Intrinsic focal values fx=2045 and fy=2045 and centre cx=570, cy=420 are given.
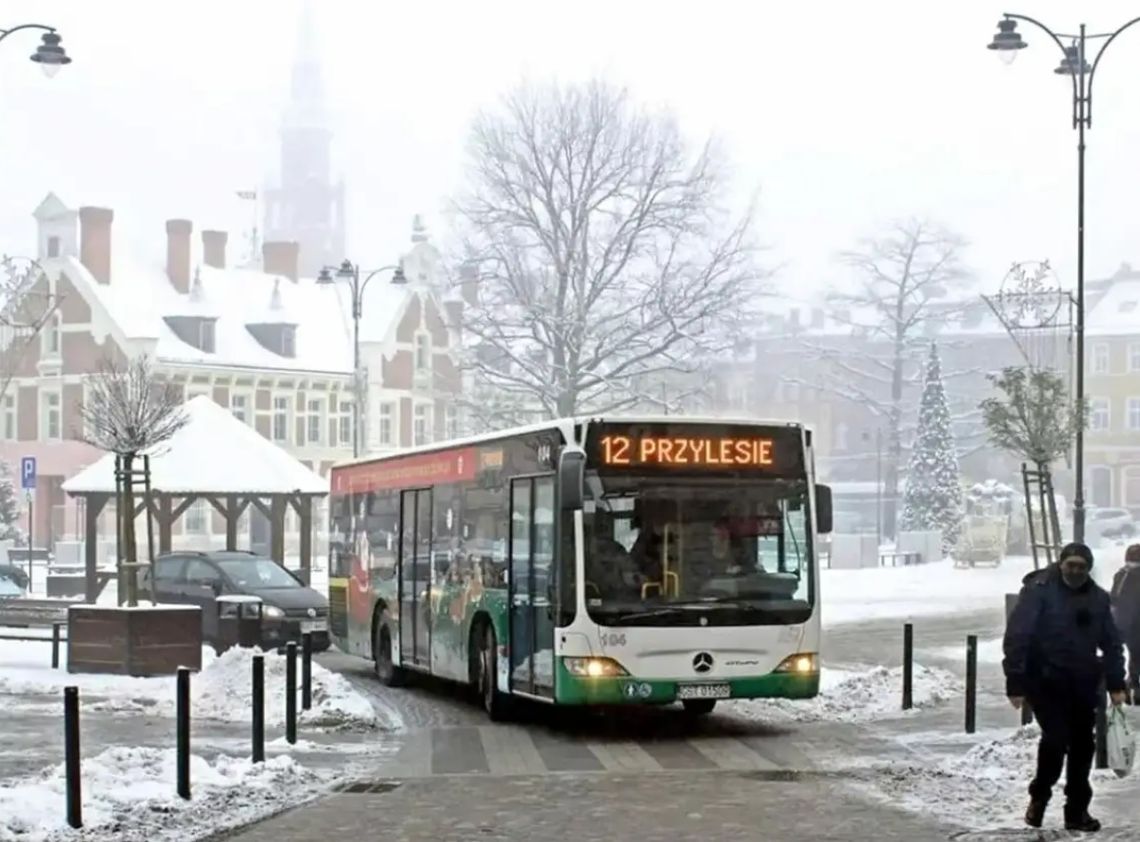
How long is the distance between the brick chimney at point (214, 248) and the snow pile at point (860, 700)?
6600cm

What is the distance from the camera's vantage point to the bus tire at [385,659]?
976 inches

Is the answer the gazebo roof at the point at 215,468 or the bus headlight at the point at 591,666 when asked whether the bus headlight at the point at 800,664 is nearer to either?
the bus headlight at the point at 591,666

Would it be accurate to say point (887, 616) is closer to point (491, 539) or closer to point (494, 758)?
point (491, 539)

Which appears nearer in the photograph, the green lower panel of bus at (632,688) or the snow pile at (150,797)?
the snow pile at (150,797)

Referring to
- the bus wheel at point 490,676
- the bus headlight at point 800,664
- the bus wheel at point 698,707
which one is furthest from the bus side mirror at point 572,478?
Answer: the bus wheel at point 698,707

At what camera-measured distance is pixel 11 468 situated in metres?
78.4

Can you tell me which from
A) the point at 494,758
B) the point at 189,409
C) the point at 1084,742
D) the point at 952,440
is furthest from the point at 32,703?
the point at 952,440

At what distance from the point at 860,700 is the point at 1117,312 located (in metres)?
88.8

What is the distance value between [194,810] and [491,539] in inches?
288

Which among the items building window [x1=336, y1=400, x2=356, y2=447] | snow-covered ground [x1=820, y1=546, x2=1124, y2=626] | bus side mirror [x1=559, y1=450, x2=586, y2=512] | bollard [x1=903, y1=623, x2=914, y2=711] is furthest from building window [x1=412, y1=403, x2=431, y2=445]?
bus side mirror [x1=559, y1=450, x2=586, y2=512]

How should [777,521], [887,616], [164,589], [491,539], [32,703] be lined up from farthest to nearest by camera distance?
[887,616]
[164,589]
[32,703]
[491,539]
[777,521]

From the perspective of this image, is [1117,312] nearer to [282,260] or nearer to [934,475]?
[934,475]

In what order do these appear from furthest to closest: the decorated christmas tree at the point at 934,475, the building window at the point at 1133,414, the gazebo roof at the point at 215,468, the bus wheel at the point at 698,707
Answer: the building window at the point at 1133,414
the decorated christmas tree at the point at 934,475
the gazebo roof at the point at 215,468
the bus wheel at the point at 698,707

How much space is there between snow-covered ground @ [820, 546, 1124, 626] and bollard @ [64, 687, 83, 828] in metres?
27.4
